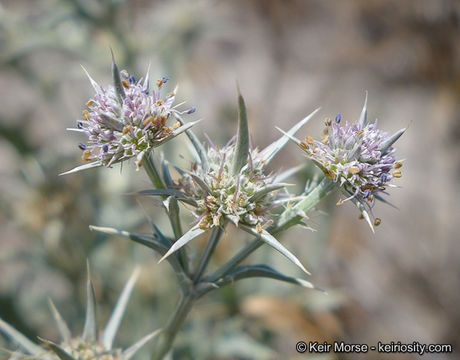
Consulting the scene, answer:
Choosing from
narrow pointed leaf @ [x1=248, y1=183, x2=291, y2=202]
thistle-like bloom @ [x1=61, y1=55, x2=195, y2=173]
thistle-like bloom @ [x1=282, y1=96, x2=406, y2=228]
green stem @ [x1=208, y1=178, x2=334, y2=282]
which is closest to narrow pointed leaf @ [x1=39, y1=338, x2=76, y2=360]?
thistle-like bloom @ [x1=61, y1=55, x2=195, y2=173]

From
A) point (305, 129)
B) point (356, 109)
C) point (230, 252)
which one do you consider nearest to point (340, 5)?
point (356, 109)

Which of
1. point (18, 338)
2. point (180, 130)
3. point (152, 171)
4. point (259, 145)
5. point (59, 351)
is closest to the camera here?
point (180, 130)

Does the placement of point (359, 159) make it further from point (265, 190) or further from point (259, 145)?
point (259, 145)

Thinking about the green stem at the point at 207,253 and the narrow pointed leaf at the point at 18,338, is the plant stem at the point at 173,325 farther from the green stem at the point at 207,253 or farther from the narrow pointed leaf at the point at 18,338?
the narrow pointed leaf at the point at 18,338

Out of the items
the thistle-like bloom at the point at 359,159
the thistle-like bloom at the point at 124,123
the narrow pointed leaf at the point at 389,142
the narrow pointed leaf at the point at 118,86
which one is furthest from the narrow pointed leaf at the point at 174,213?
the narrow pointed leaf at the point at 389,142

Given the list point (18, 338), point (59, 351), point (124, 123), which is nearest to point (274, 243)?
point (124, 123)

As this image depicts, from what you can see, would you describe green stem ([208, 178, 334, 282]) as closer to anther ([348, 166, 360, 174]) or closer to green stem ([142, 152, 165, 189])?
anther ([348, 166, 360, 174])
